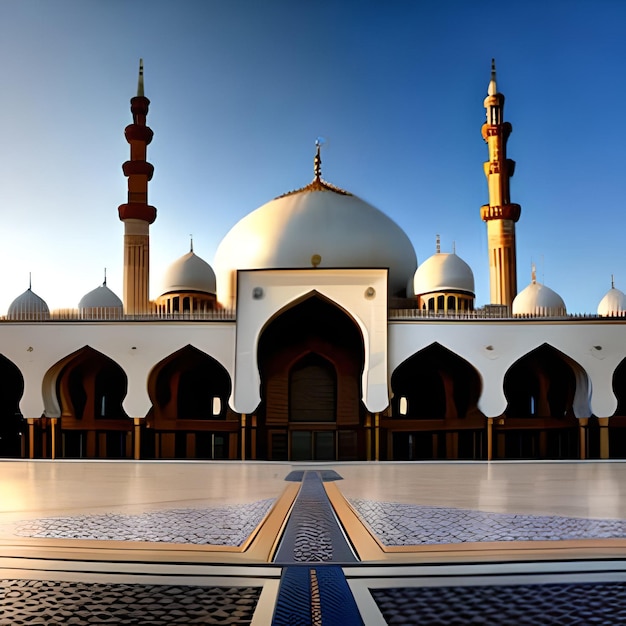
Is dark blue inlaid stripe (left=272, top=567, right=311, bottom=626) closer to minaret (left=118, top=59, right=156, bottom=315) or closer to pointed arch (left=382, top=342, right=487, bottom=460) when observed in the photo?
pointed arch (left=382, top=342, right=487, bottom=460)

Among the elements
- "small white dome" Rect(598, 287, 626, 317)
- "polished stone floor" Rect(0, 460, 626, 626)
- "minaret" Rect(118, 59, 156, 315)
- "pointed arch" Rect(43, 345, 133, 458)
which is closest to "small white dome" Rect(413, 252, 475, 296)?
"small white dome" Rect(598, 287, 626, 317)

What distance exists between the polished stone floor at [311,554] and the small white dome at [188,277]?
9.25 meters

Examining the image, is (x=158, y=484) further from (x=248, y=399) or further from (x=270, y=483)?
(x=248, y=399)

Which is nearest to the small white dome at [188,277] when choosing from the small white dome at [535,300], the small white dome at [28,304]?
the small white dome at [28,304]

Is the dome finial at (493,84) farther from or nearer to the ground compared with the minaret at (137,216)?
farther from the ground

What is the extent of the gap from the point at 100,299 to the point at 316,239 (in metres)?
5.89

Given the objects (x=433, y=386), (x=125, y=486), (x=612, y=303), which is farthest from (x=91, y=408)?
(x=612, y=303)

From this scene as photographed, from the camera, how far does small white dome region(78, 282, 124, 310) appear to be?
15805mm

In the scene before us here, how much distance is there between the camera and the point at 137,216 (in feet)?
49.8

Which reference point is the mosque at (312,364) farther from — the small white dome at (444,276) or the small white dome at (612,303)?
the small white dome at (612,303)

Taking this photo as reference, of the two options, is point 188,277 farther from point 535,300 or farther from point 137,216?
point 535,300

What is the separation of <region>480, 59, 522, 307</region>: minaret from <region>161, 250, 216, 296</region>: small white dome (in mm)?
7358

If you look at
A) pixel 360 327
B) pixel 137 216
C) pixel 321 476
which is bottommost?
pixel 321 476

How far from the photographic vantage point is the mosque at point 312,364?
11.6 metres
